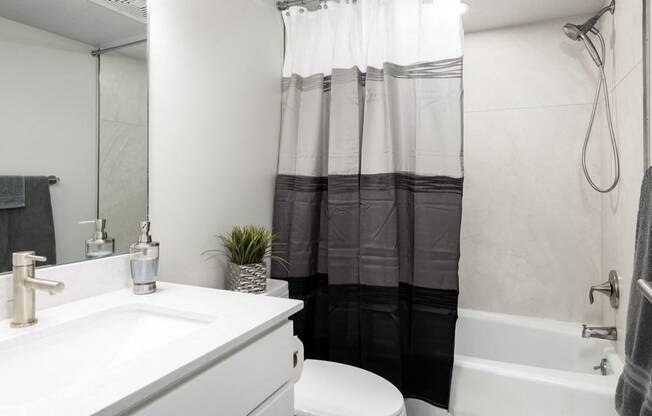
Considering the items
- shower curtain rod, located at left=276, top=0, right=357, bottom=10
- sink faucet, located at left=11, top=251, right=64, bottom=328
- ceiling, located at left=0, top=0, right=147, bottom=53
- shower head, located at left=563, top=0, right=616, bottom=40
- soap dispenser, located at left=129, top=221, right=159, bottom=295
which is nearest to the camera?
sink faucet, located at left=11, top=251, right=64, bottom=328

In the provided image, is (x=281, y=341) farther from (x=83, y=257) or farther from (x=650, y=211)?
(x=650, y=211)

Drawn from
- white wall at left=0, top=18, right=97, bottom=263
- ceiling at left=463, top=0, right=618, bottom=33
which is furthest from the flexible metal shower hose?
white wall at left=0, top=18, right=97, bottom=263

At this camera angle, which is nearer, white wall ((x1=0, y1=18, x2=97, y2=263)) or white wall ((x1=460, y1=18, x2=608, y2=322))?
white wall ((x1=0, y1=18, x2=97, y2=263))

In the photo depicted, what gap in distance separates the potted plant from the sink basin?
57cm

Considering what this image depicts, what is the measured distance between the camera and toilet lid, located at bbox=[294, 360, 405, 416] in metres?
1.34

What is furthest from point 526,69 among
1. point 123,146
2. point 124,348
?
point 124,348

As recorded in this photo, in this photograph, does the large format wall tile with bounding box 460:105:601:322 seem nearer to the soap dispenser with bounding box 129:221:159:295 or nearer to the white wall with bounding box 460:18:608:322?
the white wall with bounding box 460:18:608:322

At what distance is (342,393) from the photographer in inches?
56.7

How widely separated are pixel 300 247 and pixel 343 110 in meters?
0.69

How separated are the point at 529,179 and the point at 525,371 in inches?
42.4

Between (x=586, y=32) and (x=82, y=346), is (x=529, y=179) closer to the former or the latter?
(x=586, y=32)

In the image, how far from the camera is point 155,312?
101cm

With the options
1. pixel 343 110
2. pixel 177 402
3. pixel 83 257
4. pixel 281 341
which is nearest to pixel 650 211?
pixel 281 341

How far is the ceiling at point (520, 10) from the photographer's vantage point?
187cm
